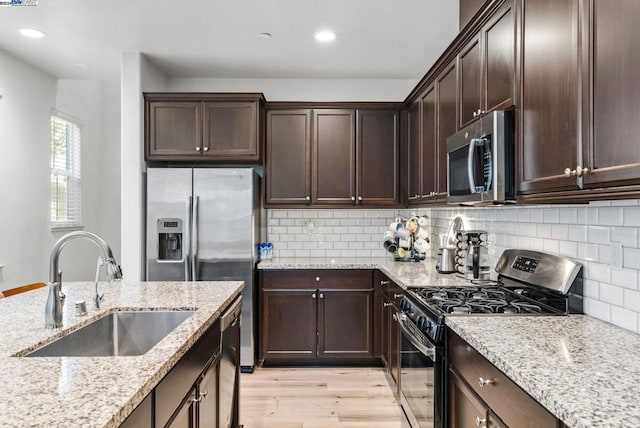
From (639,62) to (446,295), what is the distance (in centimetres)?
143

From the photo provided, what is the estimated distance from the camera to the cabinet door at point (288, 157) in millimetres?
4094

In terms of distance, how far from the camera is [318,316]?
12.5ft

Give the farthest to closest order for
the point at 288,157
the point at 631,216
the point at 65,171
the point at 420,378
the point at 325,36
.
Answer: the point at 65,171
the point at 288,157
the point at 325,36
the point at 420,378
the point at 631,216

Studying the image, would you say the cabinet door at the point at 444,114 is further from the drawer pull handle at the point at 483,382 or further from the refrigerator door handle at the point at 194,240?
the refrigerator door handle at the point at 194,240

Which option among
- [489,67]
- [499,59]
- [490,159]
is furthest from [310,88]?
[490,159]

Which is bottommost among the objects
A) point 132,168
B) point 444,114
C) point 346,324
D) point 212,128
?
point 346,324

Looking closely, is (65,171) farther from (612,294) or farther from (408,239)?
(612,294)

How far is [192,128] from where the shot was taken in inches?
152

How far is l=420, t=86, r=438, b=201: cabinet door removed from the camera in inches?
123

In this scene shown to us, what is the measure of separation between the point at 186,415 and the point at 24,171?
11.4 feet

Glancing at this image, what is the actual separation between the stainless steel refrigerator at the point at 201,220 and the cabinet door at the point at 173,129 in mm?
252

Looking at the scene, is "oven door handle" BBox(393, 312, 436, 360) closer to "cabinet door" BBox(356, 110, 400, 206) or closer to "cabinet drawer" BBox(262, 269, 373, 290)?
"cabinet drawer" BBox(262, 269, 373, 290)

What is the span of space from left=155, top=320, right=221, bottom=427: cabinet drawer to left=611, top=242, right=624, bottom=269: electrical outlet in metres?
1.67

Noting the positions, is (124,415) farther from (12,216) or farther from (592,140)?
(12,216)
